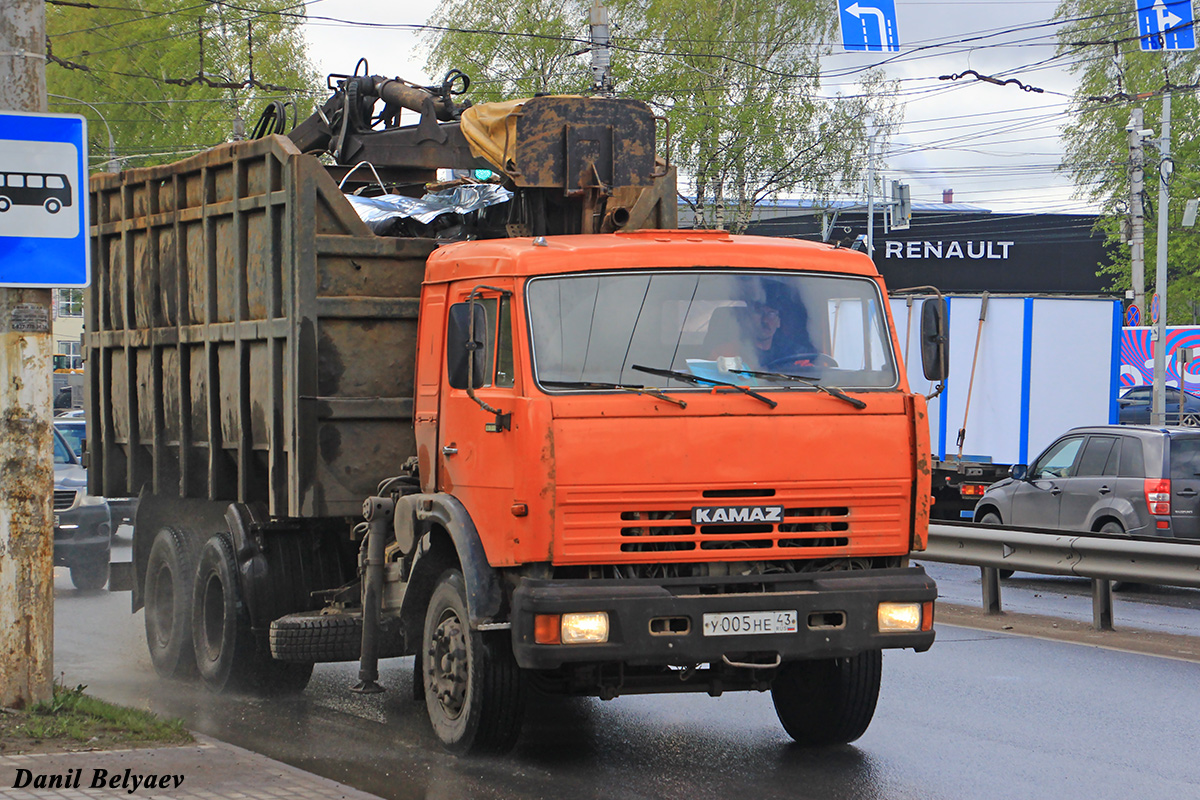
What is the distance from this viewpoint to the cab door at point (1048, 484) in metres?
16.3

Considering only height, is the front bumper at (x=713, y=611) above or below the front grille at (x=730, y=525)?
below

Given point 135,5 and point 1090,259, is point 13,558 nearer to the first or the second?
point 135,5

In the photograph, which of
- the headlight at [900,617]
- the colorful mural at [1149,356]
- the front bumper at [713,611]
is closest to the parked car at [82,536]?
the front bumper at [713,611]

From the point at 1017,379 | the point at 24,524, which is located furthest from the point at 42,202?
the point at 1017,379

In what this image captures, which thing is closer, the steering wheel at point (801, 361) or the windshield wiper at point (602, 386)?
the windshield wiper at point (602, 386)

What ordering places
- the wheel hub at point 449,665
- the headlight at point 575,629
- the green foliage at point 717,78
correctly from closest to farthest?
the headlight at point 575,629, the wheel hub at point 449,665, the green foliage at point 717,78

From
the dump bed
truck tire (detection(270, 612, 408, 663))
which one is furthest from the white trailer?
truck tire (detection(270, 612, 408, 663))

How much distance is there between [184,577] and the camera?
10242mm

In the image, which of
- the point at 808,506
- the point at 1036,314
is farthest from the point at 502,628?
the point at 1036,314

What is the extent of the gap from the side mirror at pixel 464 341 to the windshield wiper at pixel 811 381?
3.80 feet

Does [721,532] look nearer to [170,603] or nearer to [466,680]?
Answer: [466,680]

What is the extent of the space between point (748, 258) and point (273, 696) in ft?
13.8

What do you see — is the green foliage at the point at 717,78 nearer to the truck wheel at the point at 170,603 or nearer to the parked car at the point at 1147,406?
the parked car at the point at 1147,406

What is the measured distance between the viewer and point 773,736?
8117 mm
